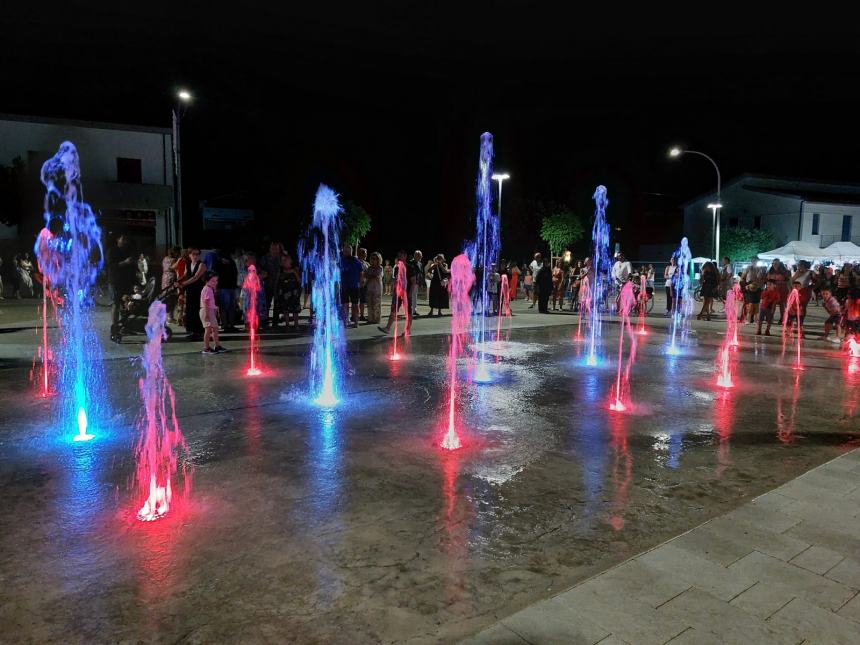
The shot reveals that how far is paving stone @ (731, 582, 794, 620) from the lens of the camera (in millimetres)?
3074

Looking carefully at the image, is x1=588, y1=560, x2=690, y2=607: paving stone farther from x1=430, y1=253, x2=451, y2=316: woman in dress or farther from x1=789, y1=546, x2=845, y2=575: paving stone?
x1=430, y1=253, x2=451, y2=316: woman in dress

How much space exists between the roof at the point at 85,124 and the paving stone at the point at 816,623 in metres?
40.3

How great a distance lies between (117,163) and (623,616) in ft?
132

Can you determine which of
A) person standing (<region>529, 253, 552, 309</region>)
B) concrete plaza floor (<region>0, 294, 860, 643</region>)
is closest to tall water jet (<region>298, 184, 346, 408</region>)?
concrete plaza floor (<region>0, 294, 860, 643</region>)

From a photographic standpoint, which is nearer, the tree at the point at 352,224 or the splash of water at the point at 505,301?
the splash of water at the point at 505,301

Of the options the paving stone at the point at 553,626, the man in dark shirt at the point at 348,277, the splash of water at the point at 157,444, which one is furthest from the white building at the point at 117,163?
the paving stone at the point at 553,626

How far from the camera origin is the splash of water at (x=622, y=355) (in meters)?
7.71

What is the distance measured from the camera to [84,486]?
4715 millimetres

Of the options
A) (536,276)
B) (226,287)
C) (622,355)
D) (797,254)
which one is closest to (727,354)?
(622,355)

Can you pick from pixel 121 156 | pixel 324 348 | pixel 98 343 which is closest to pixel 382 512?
pixel 324 348

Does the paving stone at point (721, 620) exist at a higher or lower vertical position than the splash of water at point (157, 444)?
lower

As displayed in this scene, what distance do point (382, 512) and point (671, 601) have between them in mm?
1915

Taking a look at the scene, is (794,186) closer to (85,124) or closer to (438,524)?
(85,124)

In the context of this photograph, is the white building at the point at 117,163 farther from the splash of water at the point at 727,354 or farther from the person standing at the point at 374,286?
the splash of water at the point at 727,354
